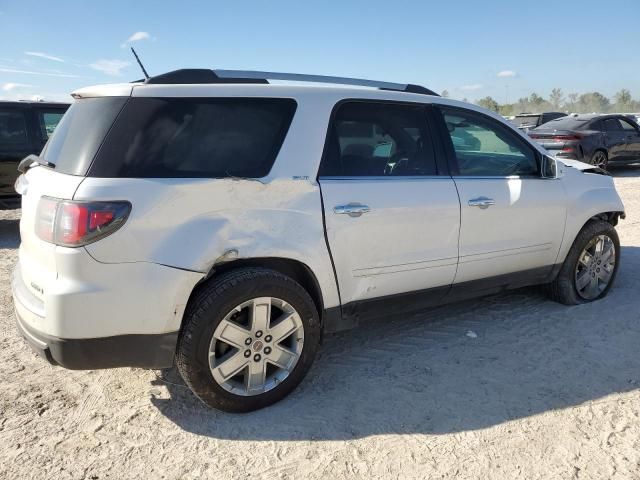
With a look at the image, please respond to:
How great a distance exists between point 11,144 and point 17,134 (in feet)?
0.56

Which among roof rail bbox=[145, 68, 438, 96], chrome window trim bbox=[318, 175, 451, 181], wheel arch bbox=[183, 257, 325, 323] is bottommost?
wheel arch bbox=[183, 257, 325, 323]

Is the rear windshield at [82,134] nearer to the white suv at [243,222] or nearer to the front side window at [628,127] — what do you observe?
the white suv at [243,222]

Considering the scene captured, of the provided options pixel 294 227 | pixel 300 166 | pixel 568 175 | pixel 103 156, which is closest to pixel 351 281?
pixel 294 227

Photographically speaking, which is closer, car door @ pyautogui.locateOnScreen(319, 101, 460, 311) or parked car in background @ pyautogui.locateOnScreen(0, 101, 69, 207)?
car door @ pyautogui.locateOnScreen(319, 101, 460, 311)

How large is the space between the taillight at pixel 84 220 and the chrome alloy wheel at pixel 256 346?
745mm

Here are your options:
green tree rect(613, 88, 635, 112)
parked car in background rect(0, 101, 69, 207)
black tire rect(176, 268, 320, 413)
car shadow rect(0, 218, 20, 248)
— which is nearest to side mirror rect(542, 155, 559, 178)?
black tire rect(176, 268, 320, 413)

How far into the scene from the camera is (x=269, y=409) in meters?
2.97

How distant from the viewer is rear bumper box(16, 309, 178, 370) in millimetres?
2508

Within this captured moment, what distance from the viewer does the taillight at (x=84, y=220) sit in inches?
94.6

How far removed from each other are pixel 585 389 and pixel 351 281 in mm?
1573

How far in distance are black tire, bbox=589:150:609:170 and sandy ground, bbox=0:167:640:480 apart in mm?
10489

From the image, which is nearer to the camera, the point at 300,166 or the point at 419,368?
the point at 300,166

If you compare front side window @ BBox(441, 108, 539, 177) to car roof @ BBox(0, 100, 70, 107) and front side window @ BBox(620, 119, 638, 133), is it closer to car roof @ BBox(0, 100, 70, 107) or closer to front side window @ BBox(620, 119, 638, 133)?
car roof @ BBox(0, 100, 70, 107)

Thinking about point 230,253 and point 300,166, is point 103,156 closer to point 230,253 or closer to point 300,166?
point 230,253
